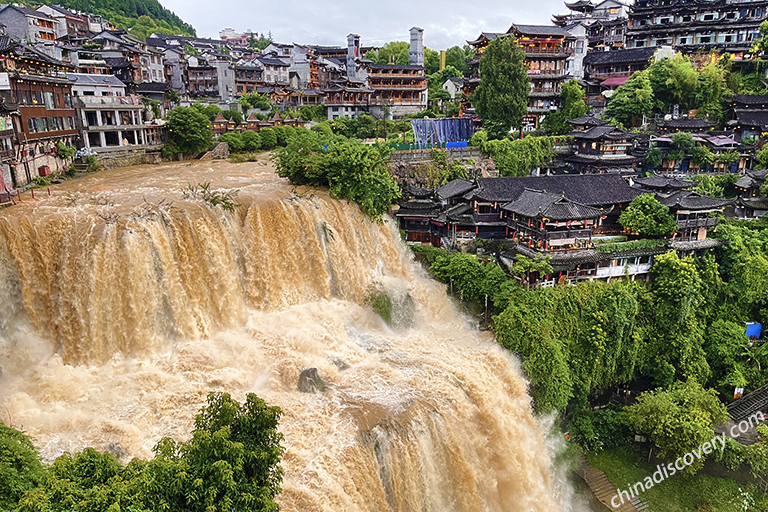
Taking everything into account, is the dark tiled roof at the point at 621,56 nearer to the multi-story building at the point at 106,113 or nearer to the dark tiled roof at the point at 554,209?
the dark tiled roof at the point at 554,209

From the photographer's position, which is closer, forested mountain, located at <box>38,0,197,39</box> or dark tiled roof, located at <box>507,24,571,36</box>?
dark tiled roof, located at <box>507,24,571,36</box>

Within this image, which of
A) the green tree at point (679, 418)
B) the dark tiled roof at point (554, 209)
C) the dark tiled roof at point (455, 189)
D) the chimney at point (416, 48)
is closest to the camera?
the green tree at point (679, 418)

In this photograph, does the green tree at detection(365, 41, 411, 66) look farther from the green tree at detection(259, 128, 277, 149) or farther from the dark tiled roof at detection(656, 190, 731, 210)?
the dark tiled roof at detection(656, 190, 731, 210)

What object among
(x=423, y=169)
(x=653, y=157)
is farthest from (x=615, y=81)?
(x=423, y=169)

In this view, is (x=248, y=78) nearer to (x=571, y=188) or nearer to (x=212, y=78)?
(x=212, y=78)

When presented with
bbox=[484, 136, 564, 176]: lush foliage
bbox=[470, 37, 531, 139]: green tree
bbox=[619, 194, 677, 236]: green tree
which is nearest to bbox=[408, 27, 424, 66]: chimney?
bbox=[470, 37, 531, 139]: green tree

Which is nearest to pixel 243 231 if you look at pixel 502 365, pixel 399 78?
pixel 502 365

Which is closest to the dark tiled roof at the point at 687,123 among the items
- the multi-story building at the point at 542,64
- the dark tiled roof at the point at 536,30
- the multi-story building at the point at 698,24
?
the multi-story building at the point at 542,64
